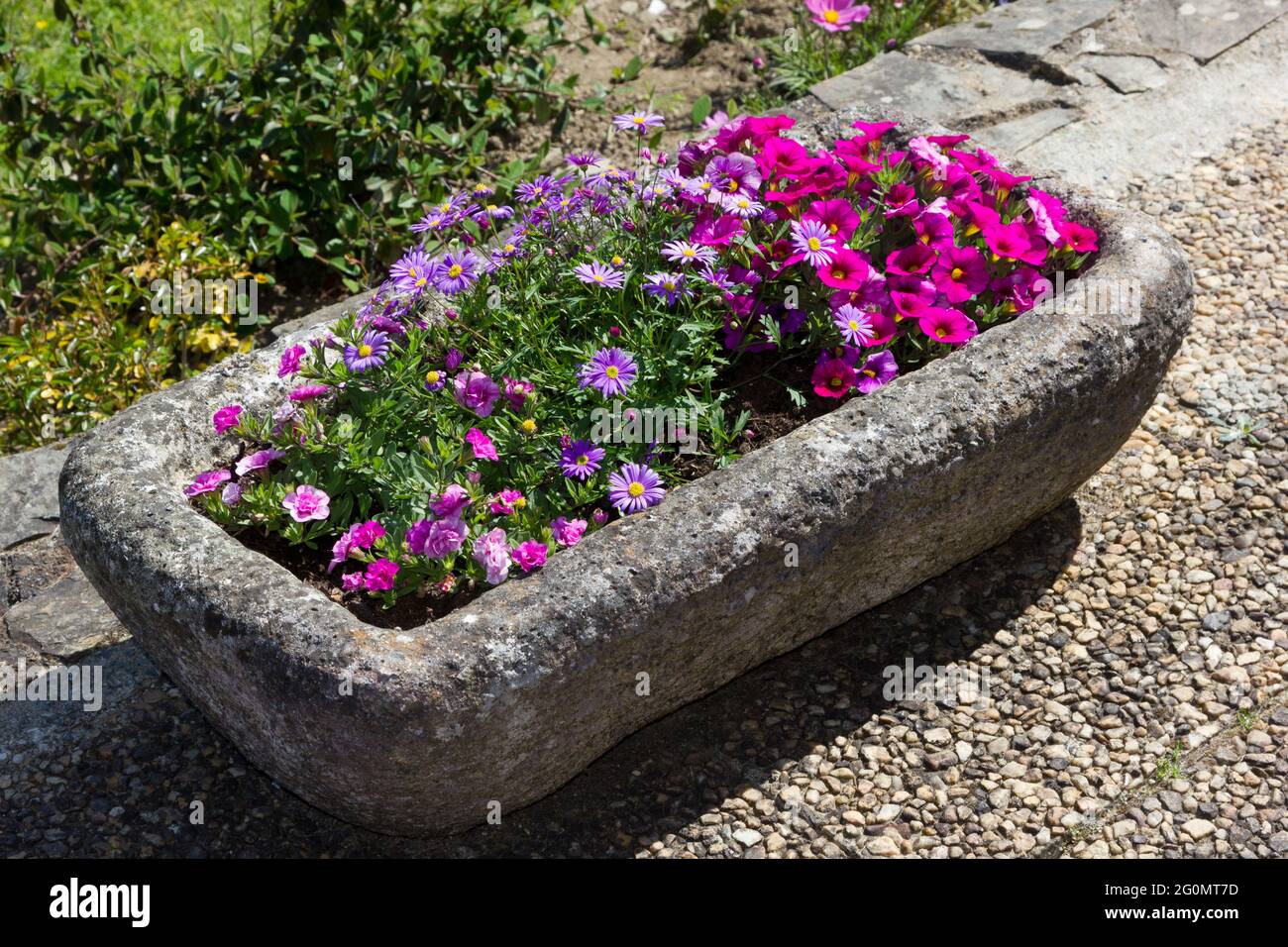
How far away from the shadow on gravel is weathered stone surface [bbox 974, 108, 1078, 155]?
2.09m

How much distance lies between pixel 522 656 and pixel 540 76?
10.8 feet

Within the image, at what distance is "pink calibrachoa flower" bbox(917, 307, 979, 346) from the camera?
329cm

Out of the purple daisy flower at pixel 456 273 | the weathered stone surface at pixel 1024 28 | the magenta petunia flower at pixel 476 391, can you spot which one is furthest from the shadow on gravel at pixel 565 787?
the weathered stone surface at pixel 1024 28

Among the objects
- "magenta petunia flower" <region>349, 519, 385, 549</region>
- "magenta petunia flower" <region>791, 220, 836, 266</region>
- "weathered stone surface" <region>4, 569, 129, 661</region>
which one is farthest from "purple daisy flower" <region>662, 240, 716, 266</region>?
"weathered stone surface" <region>4, 569, 129, 661</region>

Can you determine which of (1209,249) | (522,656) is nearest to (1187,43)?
(1209,249)

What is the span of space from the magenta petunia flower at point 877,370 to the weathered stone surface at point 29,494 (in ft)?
7.39

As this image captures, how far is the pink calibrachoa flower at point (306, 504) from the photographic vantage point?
2.96 meters

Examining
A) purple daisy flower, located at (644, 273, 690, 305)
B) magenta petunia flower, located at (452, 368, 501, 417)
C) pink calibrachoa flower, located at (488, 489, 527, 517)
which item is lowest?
pink calibrachoa flower, located at (488, 489, 527, 517)

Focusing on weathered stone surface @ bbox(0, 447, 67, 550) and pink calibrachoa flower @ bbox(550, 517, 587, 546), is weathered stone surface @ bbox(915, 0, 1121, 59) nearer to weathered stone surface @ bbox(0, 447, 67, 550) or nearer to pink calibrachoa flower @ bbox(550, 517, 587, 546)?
pink calibrachoa flower @ bbox(550, 517, 587, 546)

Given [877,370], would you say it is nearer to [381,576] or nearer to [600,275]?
[600,275]

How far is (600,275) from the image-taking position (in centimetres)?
324

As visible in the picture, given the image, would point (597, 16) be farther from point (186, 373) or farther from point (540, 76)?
point (186, 373)

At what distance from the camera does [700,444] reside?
3.22 meters

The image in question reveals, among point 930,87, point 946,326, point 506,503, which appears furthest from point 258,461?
point 930,87
